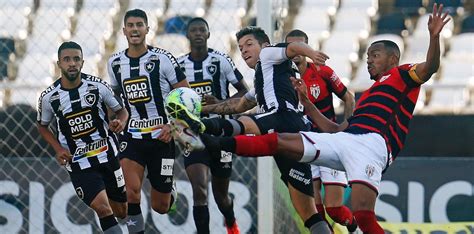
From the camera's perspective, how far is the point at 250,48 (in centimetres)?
865

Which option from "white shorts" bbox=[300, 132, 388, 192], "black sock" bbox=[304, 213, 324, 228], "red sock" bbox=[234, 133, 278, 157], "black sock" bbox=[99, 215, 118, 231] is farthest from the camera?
"black sock" bbox=[99, 215, 118, 231]

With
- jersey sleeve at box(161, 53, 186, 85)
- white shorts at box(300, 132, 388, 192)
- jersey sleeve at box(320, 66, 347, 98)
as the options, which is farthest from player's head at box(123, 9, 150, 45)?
A: white shorts at box(300, 132, 388, 192)

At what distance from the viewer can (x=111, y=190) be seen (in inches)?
368

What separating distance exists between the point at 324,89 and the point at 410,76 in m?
2.09

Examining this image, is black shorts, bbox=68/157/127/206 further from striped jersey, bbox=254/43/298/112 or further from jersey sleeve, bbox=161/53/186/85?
striped jersey, bbox=254/43/298/112

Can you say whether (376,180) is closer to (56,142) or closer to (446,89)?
(56,142)

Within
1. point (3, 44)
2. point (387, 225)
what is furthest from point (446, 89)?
point (3, 44)

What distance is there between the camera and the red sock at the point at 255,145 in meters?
7.10

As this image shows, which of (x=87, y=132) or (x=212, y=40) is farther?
(x=212, y=40)

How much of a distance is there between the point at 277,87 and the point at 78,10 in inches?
195

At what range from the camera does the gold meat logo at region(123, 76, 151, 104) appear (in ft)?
30.3

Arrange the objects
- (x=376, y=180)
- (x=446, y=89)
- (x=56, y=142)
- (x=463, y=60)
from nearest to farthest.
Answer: (x=376, y=180) → (x=56, y=142) → (x=446, y=89) → (x=463, y=60)

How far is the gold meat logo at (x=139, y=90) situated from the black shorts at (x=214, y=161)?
85cm

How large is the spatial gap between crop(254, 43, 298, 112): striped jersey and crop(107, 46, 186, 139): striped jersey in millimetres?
1080
